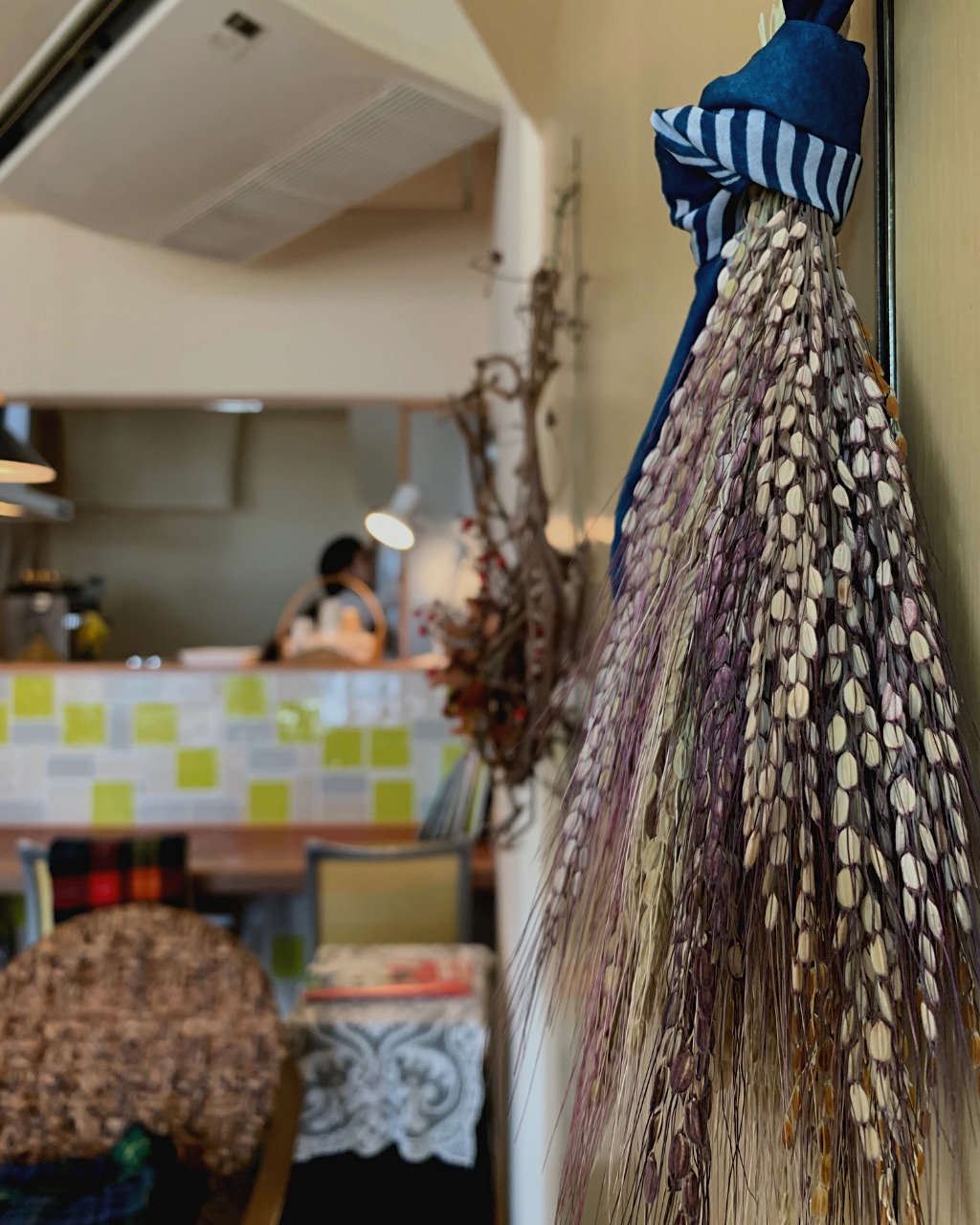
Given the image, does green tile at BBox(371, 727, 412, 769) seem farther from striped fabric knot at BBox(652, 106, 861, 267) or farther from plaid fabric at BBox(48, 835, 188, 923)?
striped fabric knot at BBox(652, 106, 861, 267)

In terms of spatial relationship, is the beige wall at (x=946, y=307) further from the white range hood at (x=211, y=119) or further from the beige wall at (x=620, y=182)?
the white range hood at (x=211, y=119)

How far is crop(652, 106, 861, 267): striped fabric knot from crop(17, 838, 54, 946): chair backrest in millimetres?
2703

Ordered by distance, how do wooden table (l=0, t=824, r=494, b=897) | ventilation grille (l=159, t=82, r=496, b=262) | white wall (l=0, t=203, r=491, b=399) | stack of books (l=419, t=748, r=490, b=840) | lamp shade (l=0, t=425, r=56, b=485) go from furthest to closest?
white wall (l=0, t=203, r=491, b=399) < stack of books (l=419, t=748, r=490, b=840) < wooden table (l=0, t=824, r=494, b=897) < ventilation grille (l=159, t=82, r=496, b=262) < lamp shade (l=0, t=425, r=56, b=485)

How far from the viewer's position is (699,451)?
17.0 inches

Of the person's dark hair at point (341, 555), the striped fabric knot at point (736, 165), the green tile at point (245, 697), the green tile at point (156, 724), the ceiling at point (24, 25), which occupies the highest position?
the ceiling at point (24, 25)

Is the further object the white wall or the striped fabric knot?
the white wall

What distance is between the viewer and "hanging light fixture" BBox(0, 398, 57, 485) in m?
1.56

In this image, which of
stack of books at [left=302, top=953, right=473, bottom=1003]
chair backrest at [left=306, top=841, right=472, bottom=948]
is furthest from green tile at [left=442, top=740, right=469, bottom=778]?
stack of books at [left=302, top=953, right=473, bottom=1003]

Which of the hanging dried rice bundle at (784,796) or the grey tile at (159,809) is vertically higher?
the hanging dried rice bundle at (784,796)

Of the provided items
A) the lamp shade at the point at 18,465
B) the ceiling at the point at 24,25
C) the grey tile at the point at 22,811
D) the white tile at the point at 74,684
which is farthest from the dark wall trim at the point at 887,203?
the grey tile at the point at 22,811

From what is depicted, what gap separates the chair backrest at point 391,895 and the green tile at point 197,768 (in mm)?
1082

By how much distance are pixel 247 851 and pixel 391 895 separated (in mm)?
Answer: 785

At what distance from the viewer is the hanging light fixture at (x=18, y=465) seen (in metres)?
1.56

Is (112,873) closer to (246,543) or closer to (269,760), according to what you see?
(269,760)
